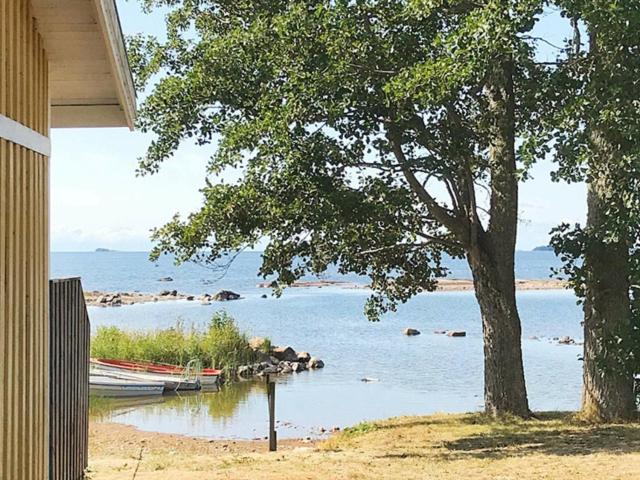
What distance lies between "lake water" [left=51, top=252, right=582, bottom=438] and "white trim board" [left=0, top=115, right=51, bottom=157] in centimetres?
846

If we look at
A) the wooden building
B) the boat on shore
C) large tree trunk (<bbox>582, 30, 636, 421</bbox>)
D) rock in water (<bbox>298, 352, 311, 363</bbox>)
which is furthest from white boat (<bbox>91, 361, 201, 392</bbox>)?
the wooden building

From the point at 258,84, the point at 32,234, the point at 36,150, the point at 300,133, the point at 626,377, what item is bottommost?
the point at 626,377

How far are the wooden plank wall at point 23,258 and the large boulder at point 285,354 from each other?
21951 mm

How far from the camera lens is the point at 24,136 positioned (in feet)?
15.5

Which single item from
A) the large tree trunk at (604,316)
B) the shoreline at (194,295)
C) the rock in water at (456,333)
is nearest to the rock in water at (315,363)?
the rock in water at (456,333)

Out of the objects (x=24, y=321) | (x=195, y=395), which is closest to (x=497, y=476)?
(x=24, y=321)

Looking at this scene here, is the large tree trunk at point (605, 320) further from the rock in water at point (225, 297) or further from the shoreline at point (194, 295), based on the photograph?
the rock in water at point (225, 297)

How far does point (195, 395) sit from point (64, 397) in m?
16.0

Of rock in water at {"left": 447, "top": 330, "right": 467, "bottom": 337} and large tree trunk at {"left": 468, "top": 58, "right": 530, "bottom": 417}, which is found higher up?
large tree trunk at {"left": 468, "top": 58, "right": 530, "bottom": 417}

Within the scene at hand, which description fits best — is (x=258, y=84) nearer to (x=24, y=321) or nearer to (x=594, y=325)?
(x=594, y=325)

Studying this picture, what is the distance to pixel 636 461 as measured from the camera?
28.2 ft

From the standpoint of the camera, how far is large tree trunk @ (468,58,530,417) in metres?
12.1

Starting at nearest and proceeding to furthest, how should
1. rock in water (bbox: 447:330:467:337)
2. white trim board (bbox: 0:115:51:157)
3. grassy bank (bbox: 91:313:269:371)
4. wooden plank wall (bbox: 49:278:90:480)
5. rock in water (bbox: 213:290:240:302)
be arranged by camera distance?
white trim board (bbox: 0:115:51:157) < wooden plank wall (bbox: 49:278:90:480) < grassy bank (bbox: 91:313:269:371) < rock in water (bbox: 447:330:467:337) < rock in water (bbox: 213:290:240:302)

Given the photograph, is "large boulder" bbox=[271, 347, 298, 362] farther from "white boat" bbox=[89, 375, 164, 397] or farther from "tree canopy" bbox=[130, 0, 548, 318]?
"tree canopy" bbox=[130, 0, 548, 318]
